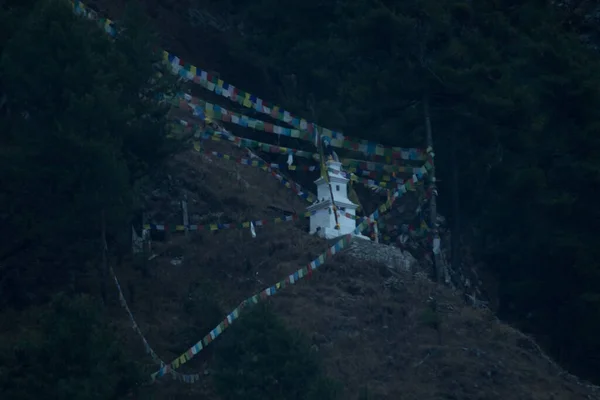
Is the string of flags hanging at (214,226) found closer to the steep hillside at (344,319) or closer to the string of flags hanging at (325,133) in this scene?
the steep hillside at (344,319)

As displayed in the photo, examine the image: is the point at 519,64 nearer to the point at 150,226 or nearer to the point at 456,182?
the point at 456,182

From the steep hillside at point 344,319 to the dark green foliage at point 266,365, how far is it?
2.84 m

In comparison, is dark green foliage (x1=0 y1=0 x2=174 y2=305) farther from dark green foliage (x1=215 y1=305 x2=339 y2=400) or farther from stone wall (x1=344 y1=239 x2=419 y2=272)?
stone wall (x1=344 y1=239 x2=419 y2=272)

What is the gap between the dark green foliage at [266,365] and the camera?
79.1 feet

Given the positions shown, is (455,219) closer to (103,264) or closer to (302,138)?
(302,138)

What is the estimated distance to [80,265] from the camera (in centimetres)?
3098

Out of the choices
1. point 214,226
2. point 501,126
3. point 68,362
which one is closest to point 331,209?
point 214,226

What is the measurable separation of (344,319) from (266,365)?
7.02 meters

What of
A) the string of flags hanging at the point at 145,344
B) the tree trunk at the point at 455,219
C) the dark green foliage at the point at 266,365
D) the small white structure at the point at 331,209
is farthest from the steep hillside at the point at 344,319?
the tree trunk at the point at 455,219

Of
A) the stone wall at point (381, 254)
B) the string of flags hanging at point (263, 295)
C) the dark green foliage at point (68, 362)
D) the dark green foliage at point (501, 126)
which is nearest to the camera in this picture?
the dark green foliage at point (68, 362)

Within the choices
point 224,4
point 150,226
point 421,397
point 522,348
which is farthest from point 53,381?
point 224,4

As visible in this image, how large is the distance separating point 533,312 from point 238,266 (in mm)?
10471

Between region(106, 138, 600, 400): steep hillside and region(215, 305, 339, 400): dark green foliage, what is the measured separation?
112 inches

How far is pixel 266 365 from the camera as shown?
24.3 m
